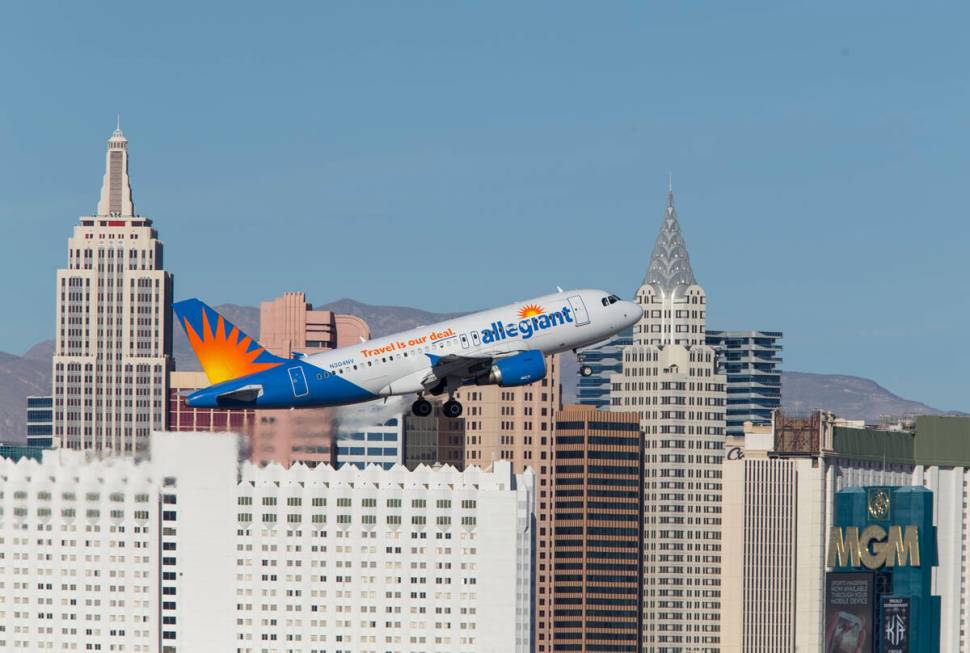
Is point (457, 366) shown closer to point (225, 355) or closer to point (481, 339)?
point (481, 339)

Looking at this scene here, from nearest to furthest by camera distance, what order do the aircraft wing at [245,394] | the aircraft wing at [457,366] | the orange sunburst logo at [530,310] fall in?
the aircraft wing at [245,394] → the aircraft wing at [457,366] → the orange sunburst logo at [530,310]

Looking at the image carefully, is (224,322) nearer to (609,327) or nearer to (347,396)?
(347,396)

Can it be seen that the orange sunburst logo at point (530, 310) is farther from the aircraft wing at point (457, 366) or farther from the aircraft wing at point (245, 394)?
the aircraft wing at point (245, 394)

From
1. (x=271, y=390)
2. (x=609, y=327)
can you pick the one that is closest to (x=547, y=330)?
(x=609, y=327)

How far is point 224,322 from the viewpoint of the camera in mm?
180375

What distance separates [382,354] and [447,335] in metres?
5.01

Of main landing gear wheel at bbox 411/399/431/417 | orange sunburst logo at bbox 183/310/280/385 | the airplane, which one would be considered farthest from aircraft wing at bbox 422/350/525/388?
orange sunburst logo at bbox 183/310/280/385

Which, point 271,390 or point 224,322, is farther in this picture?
point 224,322

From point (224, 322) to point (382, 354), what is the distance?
15313 millimetres

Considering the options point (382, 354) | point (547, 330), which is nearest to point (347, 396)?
point (382, 354)

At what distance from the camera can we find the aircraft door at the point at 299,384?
16938 centimetres

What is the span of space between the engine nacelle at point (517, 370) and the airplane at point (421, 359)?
0.07 m

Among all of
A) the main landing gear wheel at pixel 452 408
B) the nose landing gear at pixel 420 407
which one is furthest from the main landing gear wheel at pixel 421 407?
the main landing gear wheel at pixel 452 408

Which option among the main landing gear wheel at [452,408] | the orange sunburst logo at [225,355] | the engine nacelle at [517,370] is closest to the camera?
the main landing gear wheel at [452,408]
